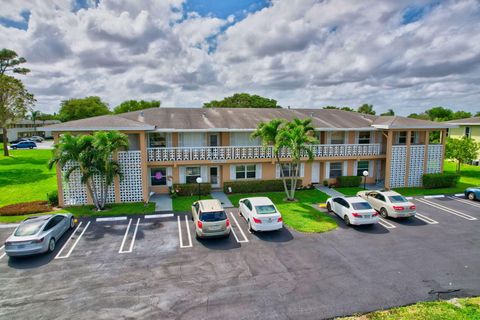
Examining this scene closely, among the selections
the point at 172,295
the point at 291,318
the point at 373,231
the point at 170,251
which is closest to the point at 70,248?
the point at 170,251

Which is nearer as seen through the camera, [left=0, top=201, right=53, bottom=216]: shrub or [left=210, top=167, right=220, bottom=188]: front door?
[left=0, top=201, right=53, bottom=216]: shrub

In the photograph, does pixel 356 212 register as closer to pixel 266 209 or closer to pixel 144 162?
pixel 266 209

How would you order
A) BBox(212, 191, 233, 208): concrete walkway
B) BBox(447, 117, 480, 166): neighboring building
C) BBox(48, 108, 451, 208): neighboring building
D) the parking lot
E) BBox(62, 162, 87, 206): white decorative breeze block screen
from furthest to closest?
BBox(447, 117, 480, 166): neighboring building → BBox(48, 108, 451, 208): neighboring building → BBox(212, 191, 233, 208): concrete walkway → BBox(62, 162, 87, 206): white decorative breeze block screen → the parking lot

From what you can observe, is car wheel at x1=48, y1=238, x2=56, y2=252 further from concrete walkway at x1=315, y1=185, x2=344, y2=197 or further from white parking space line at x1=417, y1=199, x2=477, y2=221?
white parking space line at x1=417, y1=199, x2=477, y2=221

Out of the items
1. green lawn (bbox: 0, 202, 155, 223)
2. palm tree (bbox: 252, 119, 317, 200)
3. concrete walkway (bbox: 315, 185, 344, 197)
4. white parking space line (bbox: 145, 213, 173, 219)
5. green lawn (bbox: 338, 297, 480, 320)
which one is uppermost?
palm tree (bbox: 252, 119, 317, 200)

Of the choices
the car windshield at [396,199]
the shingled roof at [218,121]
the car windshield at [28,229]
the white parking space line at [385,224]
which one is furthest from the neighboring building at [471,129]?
the car windshield at [28,229]

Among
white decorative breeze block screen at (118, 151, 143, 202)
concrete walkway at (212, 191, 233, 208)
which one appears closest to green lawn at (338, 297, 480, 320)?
concrete walkway at (212, 191, 233, 208)

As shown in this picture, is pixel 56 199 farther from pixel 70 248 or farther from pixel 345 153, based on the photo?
pixel 345 153
